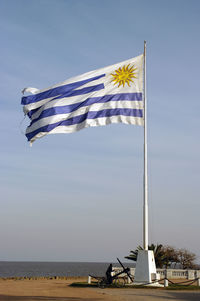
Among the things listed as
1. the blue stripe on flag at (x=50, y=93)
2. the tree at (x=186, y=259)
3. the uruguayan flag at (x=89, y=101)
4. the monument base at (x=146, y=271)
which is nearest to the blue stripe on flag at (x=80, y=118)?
the uruguayan flag at (x=89, y=101)

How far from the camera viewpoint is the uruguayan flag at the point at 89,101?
23422 mm

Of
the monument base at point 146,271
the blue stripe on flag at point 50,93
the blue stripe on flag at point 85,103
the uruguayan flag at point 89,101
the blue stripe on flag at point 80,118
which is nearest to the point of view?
the blue stripe on flag at point 80,118

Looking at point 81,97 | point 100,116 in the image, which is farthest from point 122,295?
point 81,97

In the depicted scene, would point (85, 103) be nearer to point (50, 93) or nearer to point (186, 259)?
point (50, 93)

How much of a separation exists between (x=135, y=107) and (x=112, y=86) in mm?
1975

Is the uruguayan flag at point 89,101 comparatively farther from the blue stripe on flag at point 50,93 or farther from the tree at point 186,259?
the tree at point 186,259

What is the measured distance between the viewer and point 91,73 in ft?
83.5

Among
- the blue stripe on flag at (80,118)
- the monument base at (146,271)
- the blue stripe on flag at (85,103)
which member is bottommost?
the monument base at (146,271)

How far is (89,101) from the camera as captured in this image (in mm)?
23969

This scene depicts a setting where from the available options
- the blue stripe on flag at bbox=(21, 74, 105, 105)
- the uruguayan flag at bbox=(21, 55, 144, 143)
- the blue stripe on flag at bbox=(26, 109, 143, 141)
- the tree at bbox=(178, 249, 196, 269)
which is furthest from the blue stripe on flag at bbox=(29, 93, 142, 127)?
the tree at bbox=(178, 249, 196, 269)

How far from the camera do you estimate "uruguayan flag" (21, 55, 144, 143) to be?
76.8 ft

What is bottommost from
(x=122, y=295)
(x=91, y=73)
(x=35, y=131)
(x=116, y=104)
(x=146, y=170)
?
(x=122, y=295)

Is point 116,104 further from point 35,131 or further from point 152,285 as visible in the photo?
point 152,285

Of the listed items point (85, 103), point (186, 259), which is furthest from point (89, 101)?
point (186, 259)
